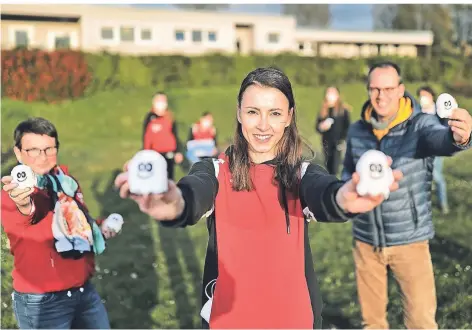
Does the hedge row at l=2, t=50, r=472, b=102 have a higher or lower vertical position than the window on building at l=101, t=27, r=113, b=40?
lower

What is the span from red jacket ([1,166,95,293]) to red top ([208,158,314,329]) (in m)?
1.42

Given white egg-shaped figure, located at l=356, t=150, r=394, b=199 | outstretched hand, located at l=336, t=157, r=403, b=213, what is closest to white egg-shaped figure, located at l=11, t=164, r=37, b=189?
outstretched hand, located at l=336, t=157, r=403, b=213

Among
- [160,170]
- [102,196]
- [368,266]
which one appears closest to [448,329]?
[368,266]

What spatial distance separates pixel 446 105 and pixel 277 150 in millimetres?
1193

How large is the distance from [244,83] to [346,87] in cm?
2590

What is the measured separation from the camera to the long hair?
2206mm

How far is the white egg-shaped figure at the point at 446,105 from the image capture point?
9.64 feet

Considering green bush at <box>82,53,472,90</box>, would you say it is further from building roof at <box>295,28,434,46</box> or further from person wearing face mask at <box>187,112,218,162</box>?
building roof at <box>295,28,434,46</box>

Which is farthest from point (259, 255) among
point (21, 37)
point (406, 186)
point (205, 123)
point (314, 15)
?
point (314, 15)

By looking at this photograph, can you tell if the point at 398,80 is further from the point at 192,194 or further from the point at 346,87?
the point at 346,87

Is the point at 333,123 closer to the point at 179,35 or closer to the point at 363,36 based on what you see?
the point at 179,35

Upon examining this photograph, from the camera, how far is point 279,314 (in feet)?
7.28

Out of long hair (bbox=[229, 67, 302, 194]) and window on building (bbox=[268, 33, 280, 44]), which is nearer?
long hair (bbox=[229, 67, 302, 194])

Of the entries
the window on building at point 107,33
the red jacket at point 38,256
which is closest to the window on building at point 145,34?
the window on building at point 107,33
